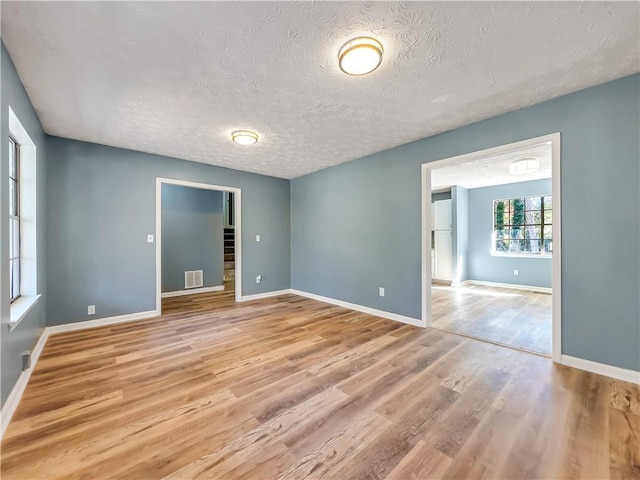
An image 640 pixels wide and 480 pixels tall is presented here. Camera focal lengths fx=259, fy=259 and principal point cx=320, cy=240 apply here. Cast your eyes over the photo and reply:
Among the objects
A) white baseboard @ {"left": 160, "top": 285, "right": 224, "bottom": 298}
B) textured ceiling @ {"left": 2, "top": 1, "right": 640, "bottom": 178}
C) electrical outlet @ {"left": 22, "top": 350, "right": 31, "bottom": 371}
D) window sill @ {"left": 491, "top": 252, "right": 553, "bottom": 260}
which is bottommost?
white baseboard @ {"left": 160, "top": 285, "right": 224, "bottom": 298}

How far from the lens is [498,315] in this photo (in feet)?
13.3

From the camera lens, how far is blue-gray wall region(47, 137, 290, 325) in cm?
338

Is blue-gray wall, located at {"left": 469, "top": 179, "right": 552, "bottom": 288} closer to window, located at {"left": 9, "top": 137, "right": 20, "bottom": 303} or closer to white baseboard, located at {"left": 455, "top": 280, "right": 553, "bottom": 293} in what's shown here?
white baseboard, located at {"left": 455, "top": 280, "right": 553, "bottom": 293}

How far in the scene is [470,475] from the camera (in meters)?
1.32

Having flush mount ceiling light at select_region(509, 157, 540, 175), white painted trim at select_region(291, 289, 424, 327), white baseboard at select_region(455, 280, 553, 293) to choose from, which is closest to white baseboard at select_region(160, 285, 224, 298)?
white painted trim at select_region(291, 289, 424, 327)

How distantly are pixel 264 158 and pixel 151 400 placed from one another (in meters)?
3.48

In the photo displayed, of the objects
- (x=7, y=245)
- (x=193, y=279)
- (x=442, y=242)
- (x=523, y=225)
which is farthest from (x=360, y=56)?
(x=523, y=225)

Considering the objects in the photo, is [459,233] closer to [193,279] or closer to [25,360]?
[193,279]

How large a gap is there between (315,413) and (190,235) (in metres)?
Answer: 5.23

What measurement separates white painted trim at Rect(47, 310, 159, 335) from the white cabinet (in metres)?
6.49

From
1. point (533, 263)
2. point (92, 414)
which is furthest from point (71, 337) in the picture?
point (533, 263)

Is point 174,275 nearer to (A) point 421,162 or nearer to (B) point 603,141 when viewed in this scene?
(A) point 421,162

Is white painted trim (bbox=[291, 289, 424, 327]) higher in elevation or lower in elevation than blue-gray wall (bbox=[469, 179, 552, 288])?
lower

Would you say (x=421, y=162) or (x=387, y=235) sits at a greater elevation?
(x=421, y=162)
